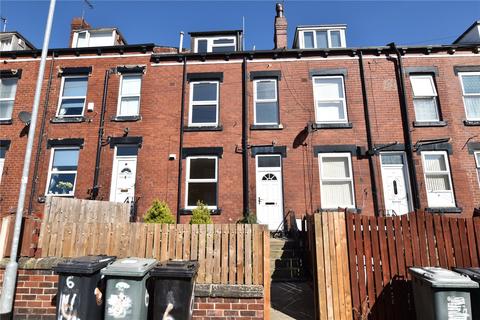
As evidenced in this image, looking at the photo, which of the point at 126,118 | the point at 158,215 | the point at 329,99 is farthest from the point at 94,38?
the point at 329,99

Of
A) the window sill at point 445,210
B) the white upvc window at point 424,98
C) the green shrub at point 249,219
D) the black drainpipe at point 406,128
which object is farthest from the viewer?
the white upvc window at point 424,98

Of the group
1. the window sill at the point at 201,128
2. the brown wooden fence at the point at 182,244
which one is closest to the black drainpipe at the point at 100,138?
the window sill at the point at 201,128

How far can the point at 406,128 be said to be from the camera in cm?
1210

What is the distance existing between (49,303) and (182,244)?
2.53m

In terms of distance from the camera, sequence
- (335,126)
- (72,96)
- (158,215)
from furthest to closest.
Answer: (72,96)
(335,126)
(158,215)

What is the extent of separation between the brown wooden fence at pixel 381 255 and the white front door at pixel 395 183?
19.0 feet

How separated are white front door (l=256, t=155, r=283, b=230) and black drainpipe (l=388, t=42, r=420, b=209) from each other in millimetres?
4894

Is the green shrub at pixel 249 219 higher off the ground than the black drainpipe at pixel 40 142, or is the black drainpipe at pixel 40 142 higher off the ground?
the black drainpipe at pixel 40 142

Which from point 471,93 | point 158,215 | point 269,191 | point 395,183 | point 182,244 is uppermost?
point 471,93

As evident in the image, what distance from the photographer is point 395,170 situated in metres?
11.9

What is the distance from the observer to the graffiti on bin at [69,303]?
4.76 m

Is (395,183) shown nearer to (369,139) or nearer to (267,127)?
(369,139)

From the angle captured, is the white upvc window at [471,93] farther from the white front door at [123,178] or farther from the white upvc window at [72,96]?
the white upvc window at [72,96]

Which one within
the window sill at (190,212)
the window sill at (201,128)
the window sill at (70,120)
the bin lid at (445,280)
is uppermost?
the window sill at (70,120)
